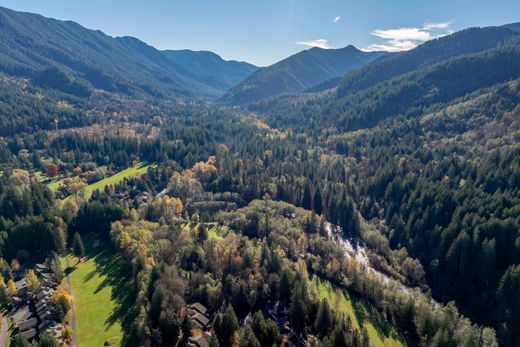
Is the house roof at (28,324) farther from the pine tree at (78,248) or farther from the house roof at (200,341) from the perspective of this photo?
the house roof at (200,341)

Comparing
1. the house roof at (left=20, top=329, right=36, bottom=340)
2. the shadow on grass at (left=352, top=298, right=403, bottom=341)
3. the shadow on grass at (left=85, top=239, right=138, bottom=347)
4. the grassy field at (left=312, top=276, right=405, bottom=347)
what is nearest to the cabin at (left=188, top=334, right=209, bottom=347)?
the shadow on grass at (left=85, top=239, right=138, bottom=347)

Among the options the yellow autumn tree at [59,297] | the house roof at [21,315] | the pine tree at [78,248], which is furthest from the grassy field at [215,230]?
the house roof at [21,315]

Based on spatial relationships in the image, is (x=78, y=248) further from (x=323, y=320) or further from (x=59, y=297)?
(x=323, y=320)

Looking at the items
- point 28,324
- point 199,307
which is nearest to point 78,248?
point 28,324

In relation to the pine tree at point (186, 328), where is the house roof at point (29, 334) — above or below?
below

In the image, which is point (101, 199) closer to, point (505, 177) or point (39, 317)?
point (39, 317)

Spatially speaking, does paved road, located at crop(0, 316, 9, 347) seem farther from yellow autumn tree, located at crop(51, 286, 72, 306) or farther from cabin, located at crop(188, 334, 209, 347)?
cabin, located at crop(188, 334, 209, 347)

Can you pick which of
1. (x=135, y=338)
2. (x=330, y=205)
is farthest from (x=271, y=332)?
(x=330, y=205)
